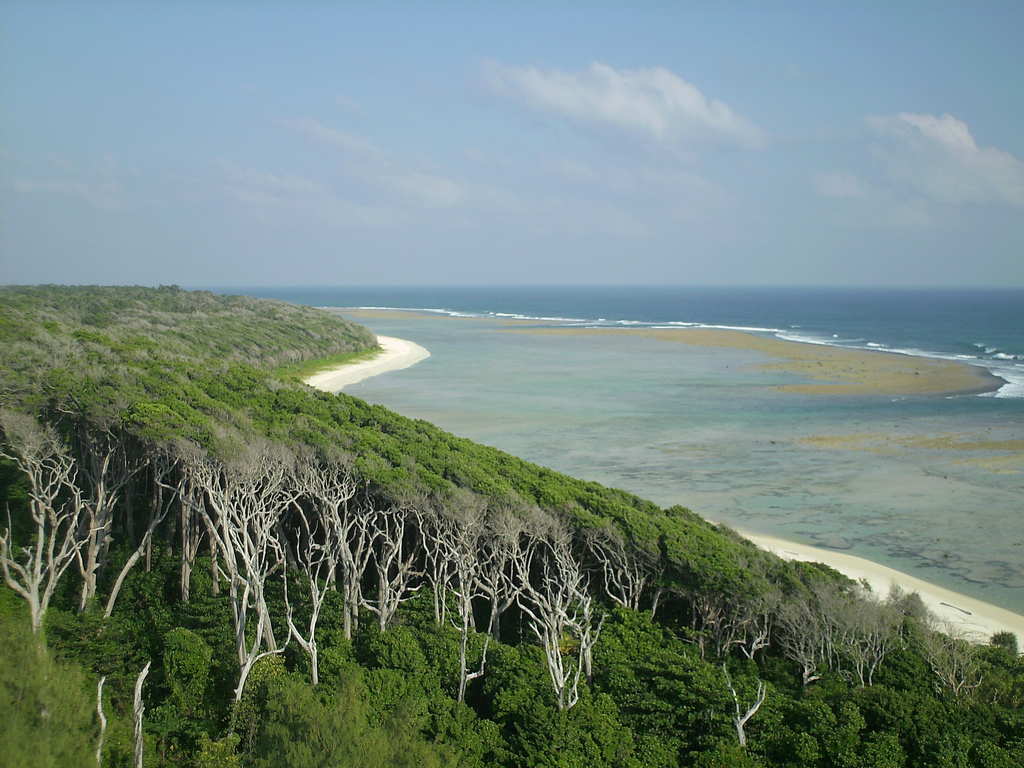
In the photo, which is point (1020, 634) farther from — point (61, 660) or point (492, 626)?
point (61, 660)

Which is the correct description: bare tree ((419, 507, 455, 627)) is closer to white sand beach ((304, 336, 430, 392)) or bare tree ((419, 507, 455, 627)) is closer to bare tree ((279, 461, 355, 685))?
bare tree ((279, 461, 355, 685))

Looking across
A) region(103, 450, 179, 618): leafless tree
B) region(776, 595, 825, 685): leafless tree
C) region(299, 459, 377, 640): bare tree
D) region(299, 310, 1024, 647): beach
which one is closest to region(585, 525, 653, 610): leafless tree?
region(776, 595, 825, 685): leafless tree

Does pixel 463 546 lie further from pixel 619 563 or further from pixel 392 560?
pixel 619 563

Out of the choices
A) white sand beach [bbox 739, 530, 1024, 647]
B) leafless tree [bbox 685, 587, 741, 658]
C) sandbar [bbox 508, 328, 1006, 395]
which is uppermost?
sandbar [bbox 508, 328, 1006, 395]

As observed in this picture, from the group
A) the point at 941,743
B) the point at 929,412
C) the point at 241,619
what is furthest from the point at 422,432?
the point at 929,412

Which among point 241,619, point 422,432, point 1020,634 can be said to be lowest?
point 1020,634

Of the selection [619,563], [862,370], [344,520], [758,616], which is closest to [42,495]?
[344,520]

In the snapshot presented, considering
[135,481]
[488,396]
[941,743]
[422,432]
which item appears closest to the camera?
[941,743]
